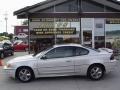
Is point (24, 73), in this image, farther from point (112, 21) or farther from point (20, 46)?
point (20, 46)

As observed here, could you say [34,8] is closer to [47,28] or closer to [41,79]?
[47,28]

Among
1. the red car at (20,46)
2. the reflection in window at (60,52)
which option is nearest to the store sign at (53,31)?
the reflection in window at (60,52)

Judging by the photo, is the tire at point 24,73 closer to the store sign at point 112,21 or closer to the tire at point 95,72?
the tire at point 95,72

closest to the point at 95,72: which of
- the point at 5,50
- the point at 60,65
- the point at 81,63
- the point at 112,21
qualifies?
the point at 81,63

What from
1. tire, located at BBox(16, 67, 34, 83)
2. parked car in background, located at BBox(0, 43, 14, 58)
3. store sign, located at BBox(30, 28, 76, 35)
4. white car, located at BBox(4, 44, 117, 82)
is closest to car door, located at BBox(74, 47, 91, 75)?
white car, located at BBox(4, 44, 117, 82)

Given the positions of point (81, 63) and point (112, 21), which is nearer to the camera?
point (81, 63)

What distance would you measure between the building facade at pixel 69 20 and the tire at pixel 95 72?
9.96 meters

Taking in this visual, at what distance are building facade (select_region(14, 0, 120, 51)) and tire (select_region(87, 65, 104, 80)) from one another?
996 cm

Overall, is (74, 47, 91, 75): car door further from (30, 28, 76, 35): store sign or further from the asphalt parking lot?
(30, 28, 76, 35): store sign

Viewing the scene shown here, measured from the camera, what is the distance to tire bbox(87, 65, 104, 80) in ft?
36.0

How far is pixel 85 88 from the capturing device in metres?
9.59

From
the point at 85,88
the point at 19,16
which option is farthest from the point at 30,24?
the point at 85,88

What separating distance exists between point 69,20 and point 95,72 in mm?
10222

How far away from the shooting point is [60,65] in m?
10.9
